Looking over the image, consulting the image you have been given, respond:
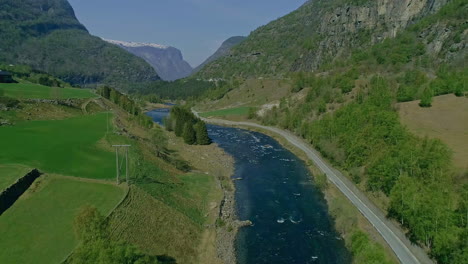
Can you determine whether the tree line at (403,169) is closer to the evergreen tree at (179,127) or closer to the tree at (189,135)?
the tree at (189,135)

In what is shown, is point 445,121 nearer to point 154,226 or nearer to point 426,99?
point 426,99

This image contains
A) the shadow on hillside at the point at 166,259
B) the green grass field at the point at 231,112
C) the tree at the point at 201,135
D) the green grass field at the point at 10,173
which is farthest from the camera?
the green grass field at the point at 231,112

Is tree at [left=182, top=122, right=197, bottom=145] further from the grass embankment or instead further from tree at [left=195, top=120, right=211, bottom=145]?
the grass embankment

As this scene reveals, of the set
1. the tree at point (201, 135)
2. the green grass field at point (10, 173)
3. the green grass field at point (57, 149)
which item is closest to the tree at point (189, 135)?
the tree at point (201, 135)

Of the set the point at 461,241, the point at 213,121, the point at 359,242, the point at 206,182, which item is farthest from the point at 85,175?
the point at 213,121

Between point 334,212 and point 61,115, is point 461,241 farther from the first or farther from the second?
point 61,115

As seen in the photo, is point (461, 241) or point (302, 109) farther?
point (302, 109)

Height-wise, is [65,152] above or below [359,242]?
above
